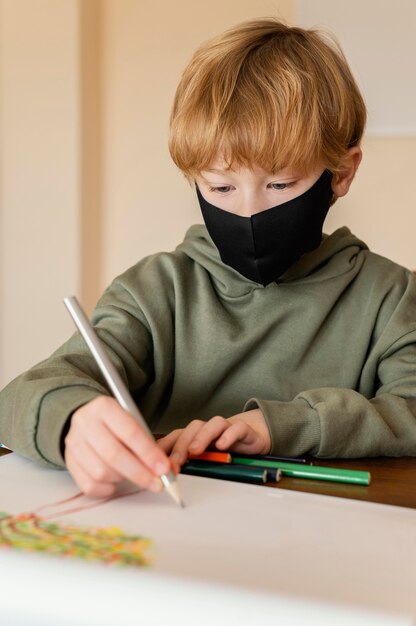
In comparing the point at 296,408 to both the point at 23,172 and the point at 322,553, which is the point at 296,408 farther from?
the point at 23,172

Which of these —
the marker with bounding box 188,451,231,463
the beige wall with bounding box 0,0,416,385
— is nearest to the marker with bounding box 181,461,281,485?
the marker with bounding box 188,451,231,463

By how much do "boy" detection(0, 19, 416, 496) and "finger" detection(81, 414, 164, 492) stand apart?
23 cm

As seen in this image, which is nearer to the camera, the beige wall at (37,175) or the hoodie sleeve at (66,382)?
the hoodie sleeve at (66,382)

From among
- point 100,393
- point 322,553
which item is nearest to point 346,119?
point 100,393

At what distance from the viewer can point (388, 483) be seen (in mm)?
A: 778

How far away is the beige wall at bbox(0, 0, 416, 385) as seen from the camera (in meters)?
2.80

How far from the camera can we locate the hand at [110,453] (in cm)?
67

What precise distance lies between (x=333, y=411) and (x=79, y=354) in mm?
284

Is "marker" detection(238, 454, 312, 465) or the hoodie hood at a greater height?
the hoodie hood

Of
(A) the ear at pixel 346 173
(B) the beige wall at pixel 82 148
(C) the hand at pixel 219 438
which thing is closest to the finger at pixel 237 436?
(C) the hand at pixel 219 438

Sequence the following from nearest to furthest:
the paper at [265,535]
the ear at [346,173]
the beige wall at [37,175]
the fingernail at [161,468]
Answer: the paper at [265,535] → the fingernail at [161,468] → the ear at [346,173] → the beige wall at [37,175]

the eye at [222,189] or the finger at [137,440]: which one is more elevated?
the eye at [222,189]

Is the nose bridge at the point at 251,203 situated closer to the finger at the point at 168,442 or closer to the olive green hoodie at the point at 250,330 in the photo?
the olive green hoodie at the point at 250,330

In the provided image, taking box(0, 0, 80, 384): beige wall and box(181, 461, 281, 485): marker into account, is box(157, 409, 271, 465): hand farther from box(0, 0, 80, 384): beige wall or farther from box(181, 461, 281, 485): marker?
box(0, 0, 80, 384): beige wall
